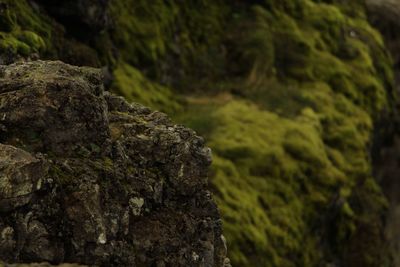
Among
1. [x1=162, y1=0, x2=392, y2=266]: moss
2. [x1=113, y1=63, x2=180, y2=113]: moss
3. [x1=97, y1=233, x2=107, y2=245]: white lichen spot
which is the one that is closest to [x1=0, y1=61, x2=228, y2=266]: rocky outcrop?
[x1=97, y1=233, x2=107, y2=245]: white lichen spot

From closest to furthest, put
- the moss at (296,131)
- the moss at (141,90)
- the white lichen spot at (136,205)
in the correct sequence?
the white lichen spot at (136,205), the moss at (296,131), the moss at (141,90)

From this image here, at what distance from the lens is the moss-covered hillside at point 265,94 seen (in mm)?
28203

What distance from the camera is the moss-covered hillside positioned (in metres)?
28.2

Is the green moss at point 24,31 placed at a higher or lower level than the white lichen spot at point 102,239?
lower

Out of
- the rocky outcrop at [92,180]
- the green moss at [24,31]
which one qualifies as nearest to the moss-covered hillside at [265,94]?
the green moss at [24,31]

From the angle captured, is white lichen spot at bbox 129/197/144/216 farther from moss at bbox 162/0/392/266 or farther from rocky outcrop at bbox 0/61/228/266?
moss at bbox 162/0/392/266

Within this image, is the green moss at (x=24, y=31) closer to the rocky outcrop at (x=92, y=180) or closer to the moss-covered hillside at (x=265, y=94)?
the moss-covered hillside at (x=265, y=94)

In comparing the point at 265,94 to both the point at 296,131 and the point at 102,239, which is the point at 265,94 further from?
the point at 102,239

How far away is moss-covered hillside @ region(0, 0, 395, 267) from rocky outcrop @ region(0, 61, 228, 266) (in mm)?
7748

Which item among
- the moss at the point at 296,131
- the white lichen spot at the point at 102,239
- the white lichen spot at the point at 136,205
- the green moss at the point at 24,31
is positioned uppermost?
the white lichen spot at the point at 102,239

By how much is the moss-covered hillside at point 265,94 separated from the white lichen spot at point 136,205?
9.06m

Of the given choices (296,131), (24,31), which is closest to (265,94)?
(296,131)

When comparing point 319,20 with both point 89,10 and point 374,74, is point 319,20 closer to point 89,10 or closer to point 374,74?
point 374,74

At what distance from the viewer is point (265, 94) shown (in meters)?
40.0
